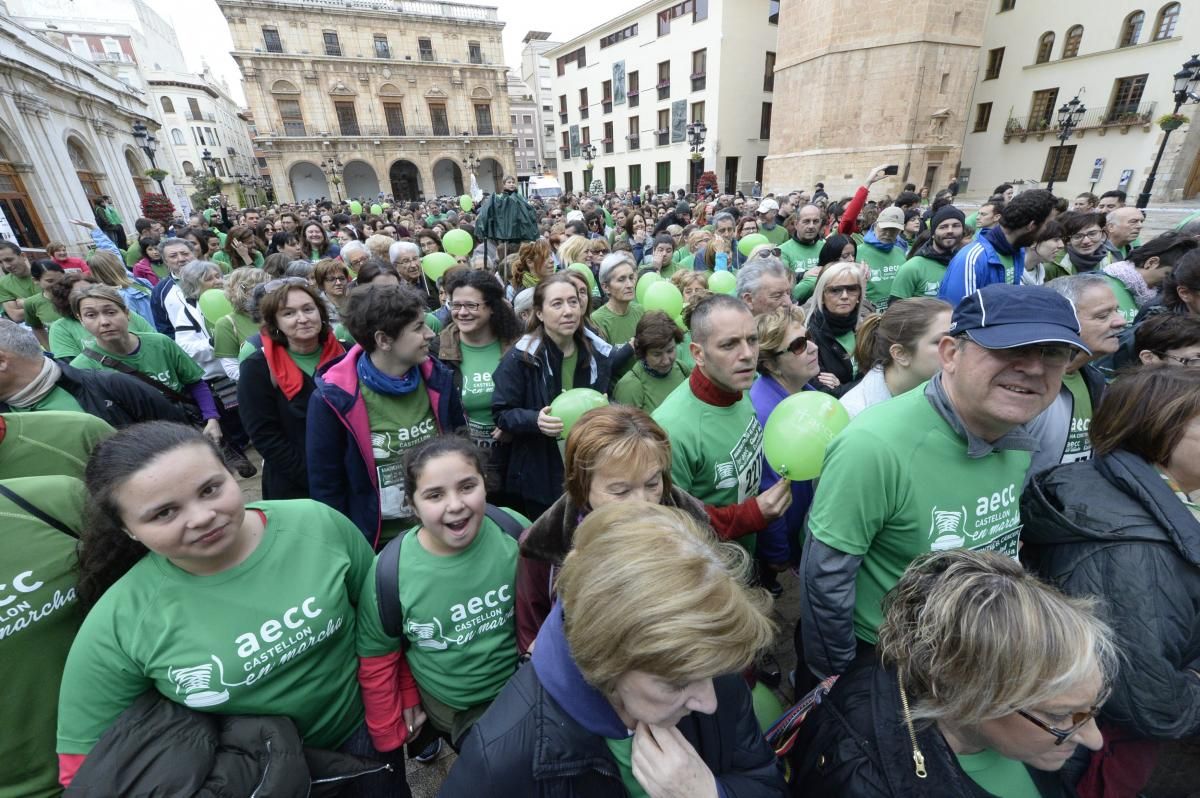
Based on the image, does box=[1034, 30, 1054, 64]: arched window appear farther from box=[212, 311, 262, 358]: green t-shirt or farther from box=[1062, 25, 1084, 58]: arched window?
box=[212, 311, 262, 358]: green t-shirt

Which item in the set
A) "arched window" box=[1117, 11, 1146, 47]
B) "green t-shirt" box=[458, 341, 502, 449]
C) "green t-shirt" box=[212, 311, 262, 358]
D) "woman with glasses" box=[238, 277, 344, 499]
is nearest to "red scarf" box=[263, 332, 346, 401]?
"woman with glasses" box=[238, 277, 344, 499]

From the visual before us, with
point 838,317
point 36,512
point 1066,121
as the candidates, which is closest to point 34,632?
point 36,512

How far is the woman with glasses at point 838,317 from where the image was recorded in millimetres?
3365

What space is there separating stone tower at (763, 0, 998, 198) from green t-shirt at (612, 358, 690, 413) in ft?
75.4

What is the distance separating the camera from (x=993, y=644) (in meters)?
1.07

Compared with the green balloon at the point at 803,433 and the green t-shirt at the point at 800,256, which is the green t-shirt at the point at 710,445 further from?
the green t-shirt at the point at 800,256

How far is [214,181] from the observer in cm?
3291

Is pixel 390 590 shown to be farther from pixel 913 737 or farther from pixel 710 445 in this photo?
pixel 913 737

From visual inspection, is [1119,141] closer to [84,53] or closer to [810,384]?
[810,384]

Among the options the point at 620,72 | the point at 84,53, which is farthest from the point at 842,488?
the point at 84,53

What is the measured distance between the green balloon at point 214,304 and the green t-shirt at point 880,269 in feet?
21.6

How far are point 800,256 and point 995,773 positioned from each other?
558 cm

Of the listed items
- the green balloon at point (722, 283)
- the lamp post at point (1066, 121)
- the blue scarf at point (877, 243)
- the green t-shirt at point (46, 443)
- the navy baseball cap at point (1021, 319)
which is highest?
the lamp post at point (1066, 121)

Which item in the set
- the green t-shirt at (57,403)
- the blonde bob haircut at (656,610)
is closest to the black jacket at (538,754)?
the blonde bob haircut at (656,610)
